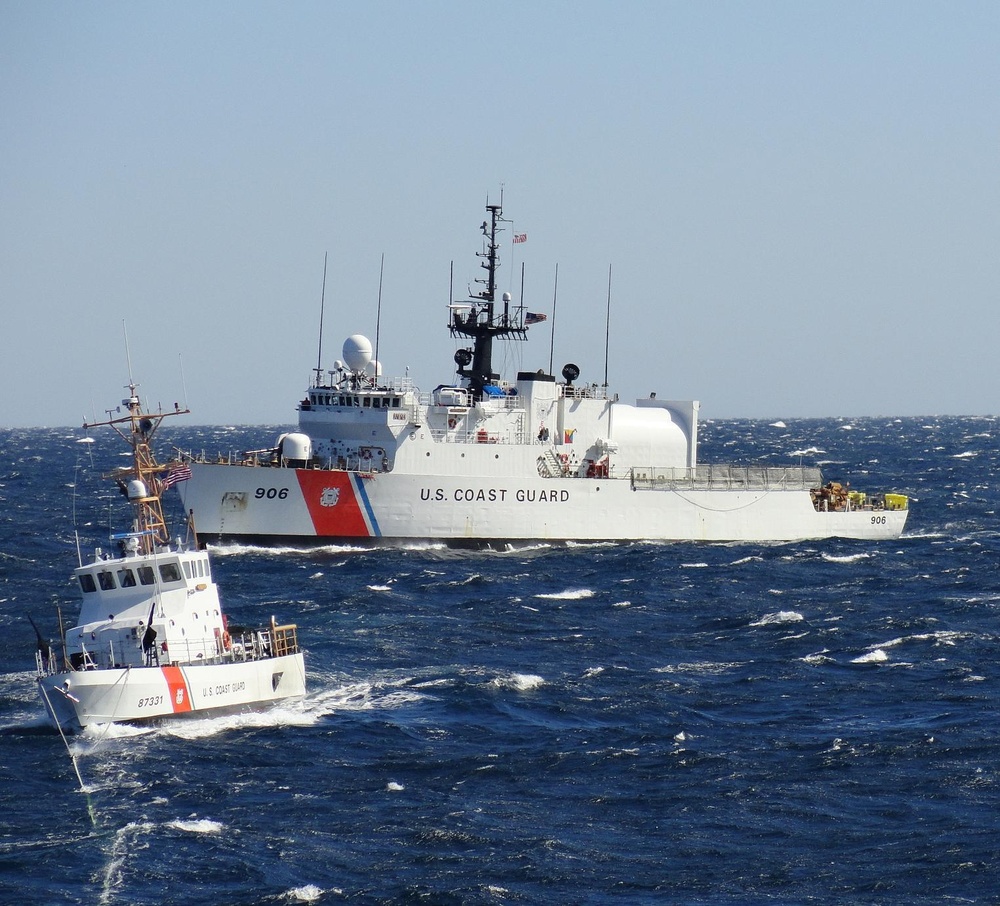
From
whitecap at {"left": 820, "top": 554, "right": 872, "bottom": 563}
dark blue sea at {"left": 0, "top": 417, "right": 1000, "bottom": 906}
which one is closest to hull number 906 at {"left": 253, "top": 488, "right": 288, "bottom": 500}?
dark blue sea at {"left": 0, "top": 417, "right": 1000, "bottom": 906}

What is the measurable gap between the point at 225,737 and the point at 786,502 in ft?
128

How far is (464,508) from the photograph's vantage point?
5738 centimetres

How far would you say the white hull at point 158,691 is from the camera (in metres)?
28.4

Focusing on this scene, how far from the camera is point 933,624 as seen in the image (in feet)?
140

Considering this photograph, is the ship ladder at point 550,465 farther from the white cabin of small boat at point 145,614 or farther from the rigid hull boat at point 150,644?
the white cabin of small boat at point 145,614

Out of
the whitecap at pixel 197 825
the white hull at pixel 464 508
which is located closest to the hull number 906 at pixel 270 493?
the white hull at pixel 464 508

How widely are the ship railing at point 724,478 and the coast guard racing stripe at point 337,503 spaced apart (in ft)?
39.5

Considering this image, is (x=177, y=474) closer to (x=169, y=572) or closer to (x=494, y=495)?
(x=169, y=572)

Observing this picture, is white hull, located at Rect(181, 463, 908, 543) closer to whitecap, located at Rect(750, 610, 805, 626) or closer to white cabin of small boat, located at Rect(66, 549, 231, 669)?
→ whitecap, located at Rect(750, 610, 805, 626)

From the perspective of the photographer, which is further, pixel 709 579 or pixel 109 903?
pixel 709 579

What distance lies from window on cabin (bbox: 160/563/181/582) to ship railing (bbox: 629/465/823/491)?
106 feet

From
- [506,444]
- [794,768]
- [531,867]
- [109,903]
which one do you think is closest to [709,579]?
[506,444]

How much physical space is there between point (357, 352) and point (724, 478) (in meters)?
17.2

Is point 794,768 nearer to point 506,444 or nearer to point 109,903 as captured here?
point 109,903
